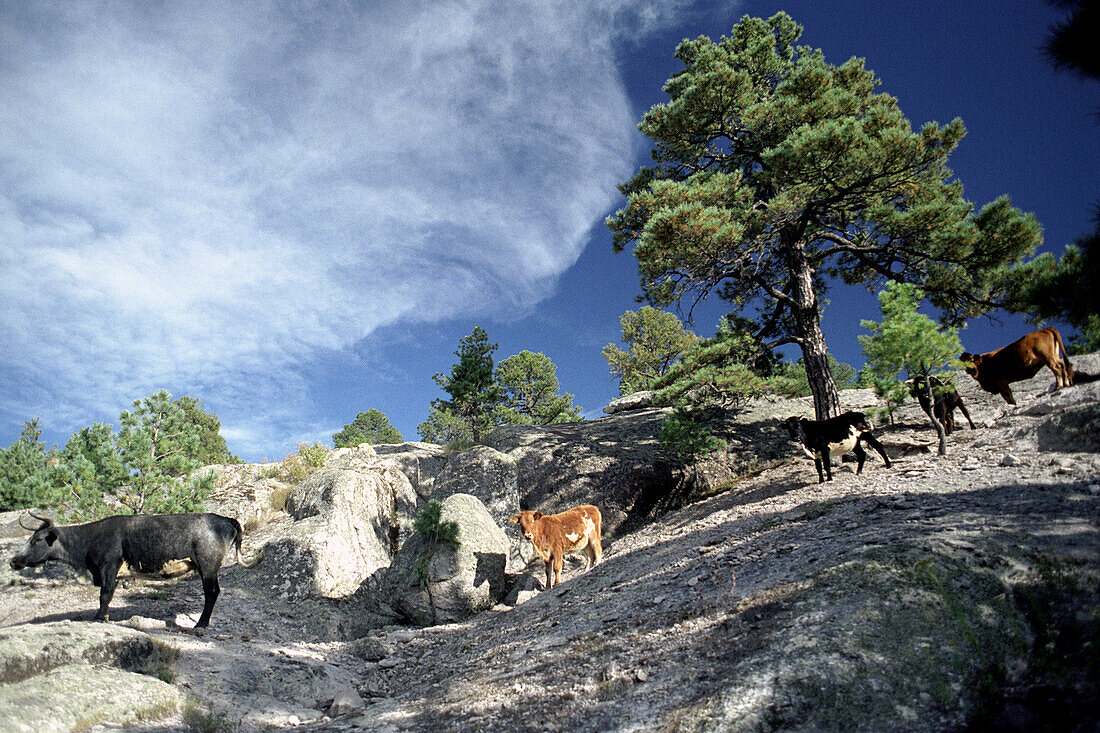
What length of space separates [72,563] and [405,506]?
992cm

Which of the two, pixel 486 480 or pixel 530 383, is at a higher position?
pixel 530 383

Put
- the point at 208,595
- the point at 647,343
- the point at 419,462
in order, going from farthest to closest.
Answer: the point at 647,343, the point at 419,462, the point at 208,595

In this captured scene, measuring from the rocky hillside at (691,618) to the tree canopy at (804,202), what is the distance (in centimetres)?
365

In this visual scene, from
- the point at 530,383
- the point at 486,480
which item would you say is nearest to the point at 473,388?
the point at 530,383

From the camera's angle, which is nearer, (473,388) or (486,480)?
(486,480)

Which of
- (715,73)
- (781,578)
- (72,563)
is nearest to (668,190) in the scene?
(715,73)

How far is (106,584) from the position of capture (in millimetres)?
8516

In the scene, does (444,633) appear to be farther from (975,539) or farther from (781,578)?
(975,539)

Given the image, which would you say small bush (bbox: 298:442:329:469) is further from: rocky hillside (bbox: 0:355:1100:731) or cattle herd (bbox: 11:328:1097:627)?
cattle herd (bbox: 11:328:1097:627)

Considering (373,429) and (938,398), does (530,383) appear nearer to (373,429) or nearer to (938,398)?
(373,429)

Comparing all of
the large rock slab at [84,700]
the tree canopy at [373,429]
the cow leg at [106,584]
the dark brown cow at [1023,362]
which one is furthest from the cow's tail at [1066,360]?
the tree canopy at [373,429]

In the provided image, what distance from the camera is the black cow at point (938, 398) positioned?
34.4 feet

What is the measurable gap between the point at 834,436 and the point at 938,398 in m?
2.22

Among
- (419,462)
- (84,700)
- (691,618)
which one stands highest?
(419,462)
